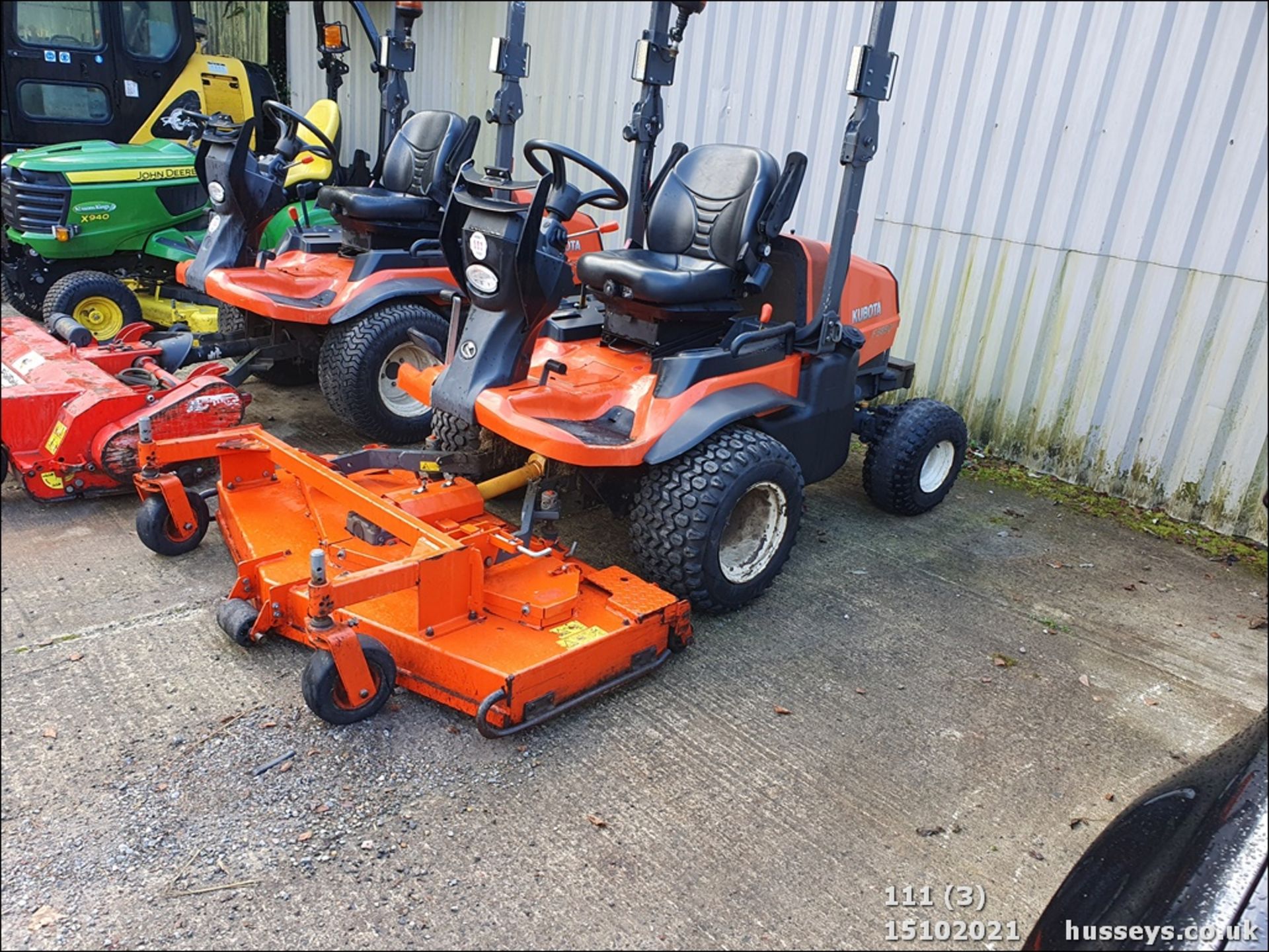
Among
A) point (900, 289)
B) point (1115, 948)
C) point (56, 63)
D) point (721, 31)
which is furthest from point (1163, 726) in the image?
point (56, 63)

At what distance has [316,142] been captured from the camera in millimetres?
7238

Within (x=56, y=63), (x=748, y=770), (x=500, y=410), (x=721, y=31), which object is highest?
(x=721, y=31)

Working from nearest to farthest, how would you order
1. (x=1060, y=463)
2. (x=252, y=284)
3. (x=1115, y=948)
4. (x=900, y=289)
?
(x=1115, y=948) → (x=252, y=284) → (x=1060, y=463) → (x=900, y=289)

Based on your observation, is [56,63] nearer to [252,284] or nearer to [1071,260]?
[252,284]

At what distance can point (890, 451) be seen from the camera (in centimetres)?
434

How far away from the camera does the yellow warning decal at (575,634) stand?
282 cm

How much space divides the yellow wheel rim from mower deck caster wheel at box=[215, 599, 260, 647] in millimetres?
3845

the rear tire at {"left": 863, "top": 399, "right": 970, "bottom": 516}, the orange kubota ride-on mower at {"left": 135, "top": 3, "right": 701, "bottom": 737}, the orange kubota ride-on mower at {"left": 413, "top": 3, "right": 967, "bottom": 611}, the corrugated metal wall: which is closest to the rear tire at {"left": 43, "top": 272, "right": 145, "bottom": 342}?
the corrugated metal wall

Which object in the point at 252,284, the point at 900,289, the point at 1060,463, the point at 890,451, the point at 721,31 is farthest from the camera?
the point at 721,31

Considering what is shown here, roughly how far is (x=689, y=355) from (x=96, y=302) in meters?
4.52

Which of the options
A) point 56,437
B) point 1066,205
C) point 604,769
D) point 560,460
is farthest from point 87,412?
point 1066,205

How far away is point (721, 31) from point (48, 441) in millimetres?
4620

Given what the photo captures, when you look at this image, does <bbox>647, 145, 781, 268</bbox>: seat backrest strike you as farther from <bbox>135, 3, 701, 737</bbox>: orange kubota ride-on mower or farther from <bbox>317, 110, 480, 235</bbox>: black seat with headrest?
<bbox>317, 110, 480, 235</bbox>: black seat with headrest

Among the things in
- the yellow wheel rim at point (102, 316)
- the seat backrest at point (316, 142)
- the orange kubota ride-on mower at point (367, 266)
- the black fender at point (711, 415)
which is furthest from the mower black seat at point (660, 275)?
the yellow wheel rim at point (102, 316)
